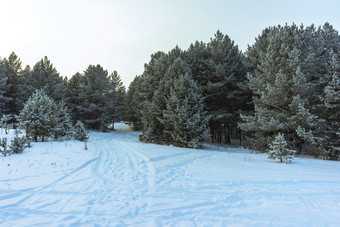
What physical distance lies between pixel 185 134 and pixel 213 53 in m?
11.7

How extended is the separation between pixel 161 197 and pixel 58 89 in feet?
108

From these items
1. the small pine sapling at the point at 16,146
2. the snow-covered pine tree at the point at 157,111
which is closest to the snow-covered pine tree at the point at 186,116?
the snow-covered pine tree at the point at 157,111

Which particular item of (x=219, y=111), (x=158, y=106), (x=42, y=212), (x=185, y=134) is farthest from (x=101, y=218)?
(x=219, y=111)

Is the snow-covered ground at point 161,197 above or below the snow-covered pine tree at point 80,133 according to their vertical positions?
below

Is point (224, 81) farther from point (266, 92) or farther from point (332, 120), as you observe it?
point (332, 120)

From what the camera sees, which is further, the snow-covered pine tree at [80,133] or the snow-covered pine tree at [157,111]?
the snow-covered pine tree at [157,111]

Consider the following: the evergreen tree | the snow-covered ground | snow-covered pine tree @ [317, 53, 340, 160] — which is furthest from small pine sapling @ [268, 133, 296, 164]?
the evergreen tree

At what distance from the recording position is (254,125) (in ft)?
48.2

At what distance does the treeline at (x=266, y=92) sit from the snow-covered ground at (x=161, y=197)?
8249mm

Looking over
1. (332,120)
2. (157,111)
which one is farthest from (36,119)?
(332,120)

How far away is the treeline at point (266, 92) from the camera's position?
1201cm

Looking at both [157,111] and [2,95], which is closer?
[157,111]

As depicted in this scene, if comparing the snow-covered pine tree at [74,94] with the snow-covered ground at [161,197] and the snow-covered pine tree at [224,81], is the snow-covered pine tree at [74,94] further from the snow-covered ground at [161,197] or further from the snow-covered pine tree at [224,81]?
the snow-covered ground at [161,197]

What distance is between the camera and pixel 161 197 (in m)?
4.29
